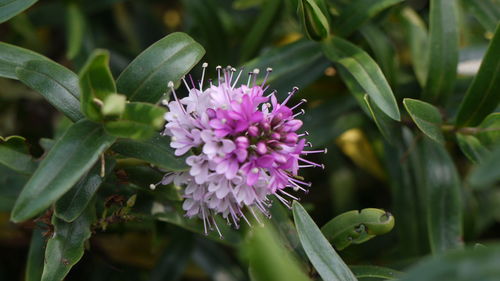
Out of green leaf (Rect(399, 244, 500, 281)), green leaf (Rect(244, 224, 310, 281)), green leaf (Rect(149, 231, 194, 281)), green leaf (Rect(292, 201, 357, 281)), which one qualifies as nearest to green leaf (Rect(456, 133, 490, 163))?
green leaf (Rect(292, 201, 357, 281))

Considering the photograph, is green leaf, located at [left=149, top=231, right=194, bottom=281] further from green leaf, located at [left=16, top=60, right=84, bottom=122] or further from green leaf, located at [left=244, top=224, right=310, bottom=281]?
green leaf, located at [left=244, top=224, right=310, bottom=281]

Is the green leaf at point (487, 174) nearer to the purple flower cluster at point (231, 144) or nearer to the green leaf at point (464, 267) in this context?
the green leaf at point (464, 267)

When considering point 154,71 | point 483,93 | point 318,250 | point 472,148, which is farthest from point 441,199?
point 154,71

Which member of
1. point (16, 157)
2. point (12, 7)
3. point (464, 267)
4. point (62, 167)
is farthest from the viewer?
point (12, 7)

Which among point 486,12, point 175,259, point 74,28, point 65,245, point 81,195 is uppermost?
point 486,12

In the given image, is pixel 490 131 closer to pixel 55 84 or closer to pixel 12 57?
pixel 55 84

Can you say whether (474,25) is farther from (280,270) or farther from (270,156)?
(280,270)

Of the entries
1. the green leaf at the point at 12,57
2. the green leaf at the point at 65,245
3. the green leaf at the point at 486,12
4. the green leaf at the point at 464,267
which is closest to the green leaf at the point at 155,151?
the green leaf at the point at 65,245
